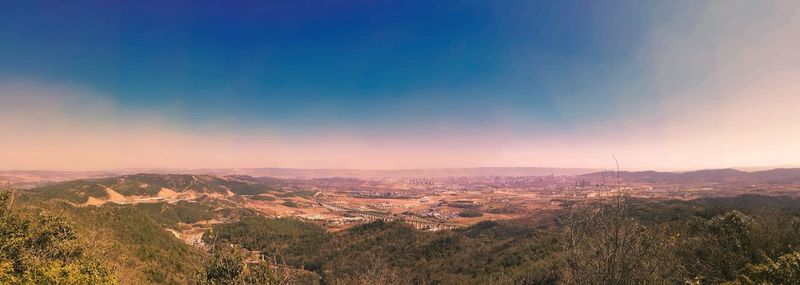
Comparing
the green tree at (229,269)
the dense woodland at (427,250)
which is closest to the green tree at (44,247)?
the dense woodland at (427,250)

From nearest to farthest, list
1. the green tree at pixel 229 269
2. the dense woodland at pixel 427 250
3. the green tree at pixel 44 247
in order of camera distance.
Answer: the dense woodland at pixel 427 250 < the green tree at pixel 44 247 < the green tree at pixel 229 269

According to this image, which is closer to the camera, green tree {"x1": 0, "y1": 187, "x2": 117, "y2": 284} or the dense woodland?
the dense woodland

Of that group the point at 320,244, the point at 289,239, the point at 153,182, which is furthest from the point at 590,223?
the point at 153,182

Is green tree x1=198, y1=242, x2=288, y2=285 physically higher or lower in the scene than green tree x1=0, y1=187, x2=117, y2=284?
lower

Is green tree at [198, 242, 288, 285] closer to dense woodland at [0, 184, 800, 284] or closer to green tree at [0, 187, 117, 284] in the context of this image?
dense woodland at [0, 184, 800, 284]

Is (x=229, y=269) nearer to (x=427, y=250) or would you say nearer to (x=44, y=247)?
(x=44, y=247)

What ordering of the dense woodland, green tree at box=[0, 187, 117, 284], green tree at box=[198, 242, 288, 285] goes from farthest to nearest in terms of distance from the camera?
green tree at box=[198, 242, 288, 285] → green tree at box=[0, 187, 117, 284] → the dense woodland

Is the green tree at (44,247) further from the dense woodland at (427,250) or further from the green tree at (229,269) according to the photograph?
the green tree at (229,269)

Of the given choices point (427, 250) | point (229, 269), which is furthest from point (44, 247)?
point (427, 250)

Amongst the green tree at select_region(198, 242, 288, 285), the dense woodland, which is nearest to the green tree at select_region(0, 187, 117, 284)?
the dense woodland
